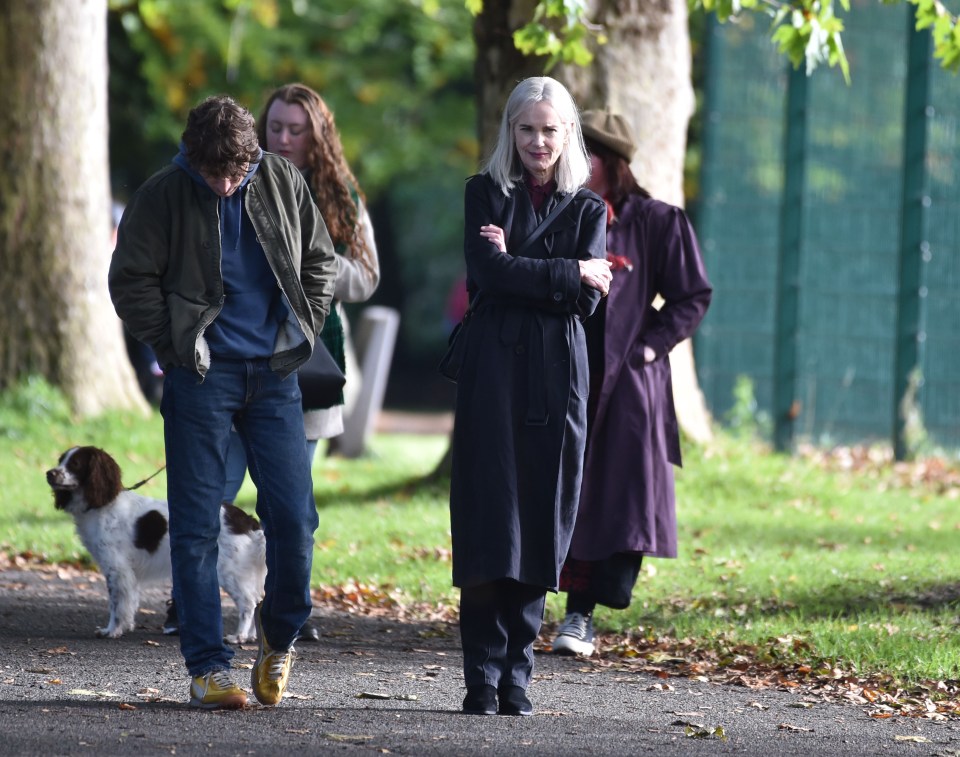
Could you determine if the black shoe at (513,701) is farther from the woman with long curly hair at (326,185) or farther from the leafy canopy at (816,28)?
the leafy canopy at (816,28)

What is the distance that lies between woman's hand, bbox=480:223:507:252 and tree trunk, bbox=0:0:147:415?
326 inches

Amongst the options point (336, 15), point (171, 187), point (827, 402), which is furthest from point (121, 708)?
point (336, 15)

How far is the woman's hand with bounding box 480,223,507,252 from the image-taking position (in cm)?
533

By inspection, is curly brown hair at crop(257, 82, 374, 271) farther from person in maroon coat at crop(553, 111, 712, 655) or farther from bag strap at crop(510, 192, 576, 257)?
bag strap at crop(510, 192, 576, 257)

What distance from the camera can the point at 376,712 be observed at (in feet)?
18.0

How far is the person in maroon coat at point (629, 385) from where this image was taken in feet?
21.6

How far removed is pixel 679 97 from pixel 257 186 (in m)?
6.19

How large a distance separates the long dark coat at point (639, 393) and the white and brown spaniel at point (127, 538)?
1.34m

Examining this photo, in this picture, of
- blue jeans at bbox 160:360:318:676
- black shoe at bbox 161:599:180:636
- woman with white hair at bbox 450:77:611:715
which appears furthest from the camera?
black shoe at bbox 161:599:180:636

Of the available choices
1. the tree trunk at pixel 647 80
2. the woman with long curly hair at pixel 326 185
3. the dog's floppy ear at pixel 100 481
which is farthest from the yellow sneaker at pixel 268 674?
the tree trunk at pixel 647 80

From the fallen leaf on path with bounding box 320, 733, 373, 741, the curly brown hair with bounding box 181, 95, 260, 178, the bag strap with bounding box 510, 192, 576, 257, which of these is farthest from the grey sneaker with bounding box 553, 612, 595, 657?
the curly brown hair with bounding box 181, 95, 260, 178

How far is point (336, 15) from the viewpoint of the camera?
87.4 feet

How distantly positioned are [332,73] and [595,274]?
21678 millimetres

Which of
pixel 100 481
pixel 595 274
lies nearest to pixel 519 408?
pixel 595 274
